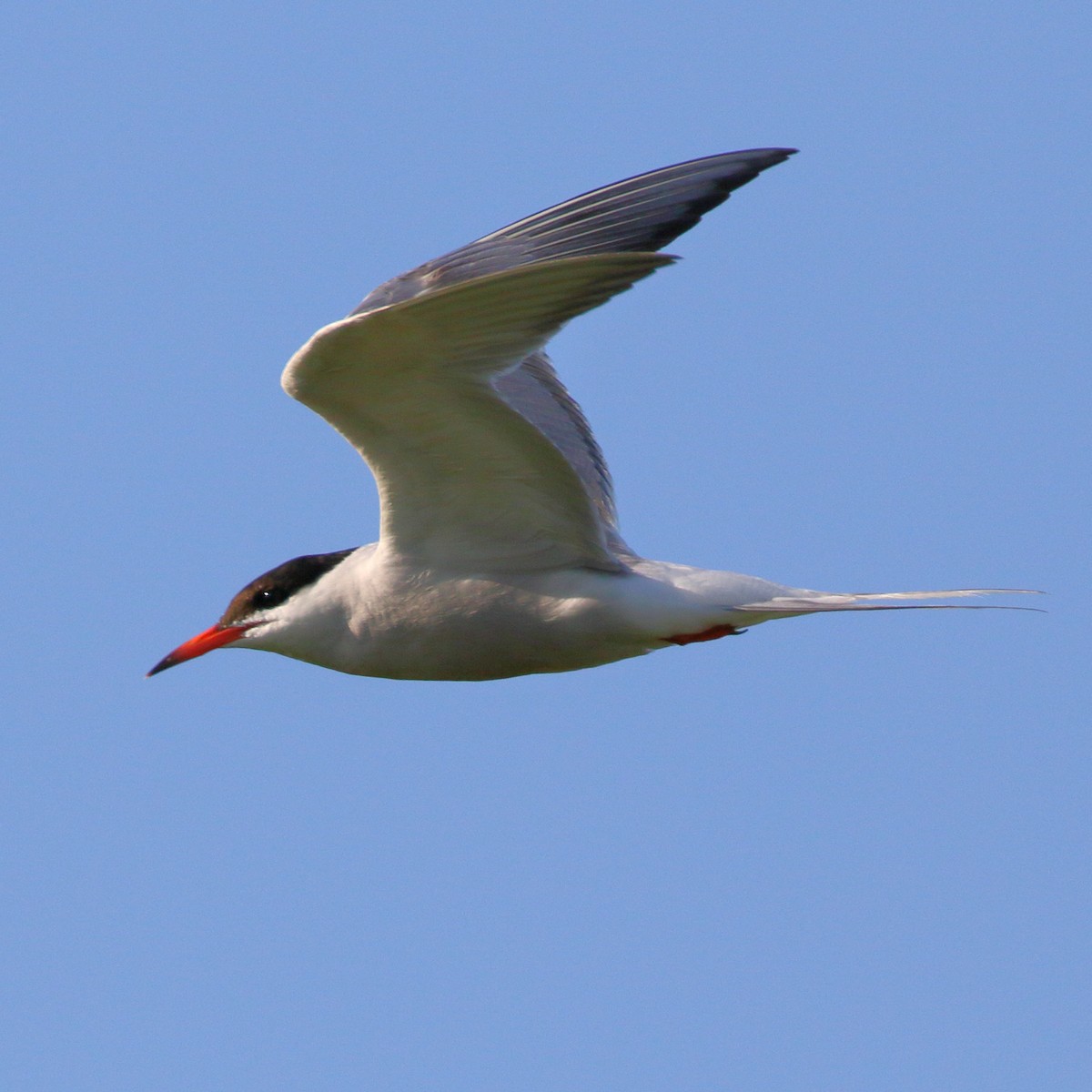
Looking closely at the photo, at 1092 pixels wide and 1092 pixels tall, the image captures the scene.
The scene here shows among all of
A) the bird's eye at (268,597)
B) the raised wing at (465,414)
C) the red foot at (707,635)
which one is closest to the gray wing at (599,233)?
the raised wing at (465,414)

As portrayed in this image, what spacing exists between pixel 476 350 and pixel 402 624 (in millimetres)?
1635

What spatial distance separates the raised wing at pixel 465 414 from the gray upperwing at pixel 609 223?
2.88 feet

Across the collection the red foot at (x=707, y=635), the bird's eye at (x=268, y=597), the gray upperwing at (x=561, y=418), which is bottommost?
the red foot at (x=707, y=635)

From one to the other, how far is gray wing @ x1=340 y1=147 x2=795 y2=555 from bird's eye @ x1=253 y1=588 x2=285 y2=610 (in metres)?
1.42

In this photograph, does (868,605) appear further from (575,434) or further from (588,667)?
(575,434)

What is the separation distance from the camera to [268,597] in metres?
7.58

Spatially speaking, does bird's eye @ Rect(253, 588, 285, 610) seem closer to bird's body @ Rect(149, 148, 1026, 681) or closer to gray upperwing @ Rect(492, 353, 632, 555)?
bird's body @ Rect(149, 148, 1026, 681)

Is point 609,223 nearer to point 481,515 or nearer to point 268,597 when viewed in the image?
A: point 481,515

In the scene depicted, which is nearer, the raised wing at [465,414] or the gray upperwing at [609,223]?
the raised wing at [465,414]

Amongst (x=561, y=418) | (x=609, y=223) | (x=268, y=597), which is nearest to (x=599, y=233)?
(x=609, y=223)

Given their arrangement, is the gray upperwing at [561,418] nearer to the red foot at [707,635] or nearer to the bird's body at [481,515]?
the bird's body at [481,515]

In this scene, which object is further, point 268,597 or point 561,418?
point 561,418

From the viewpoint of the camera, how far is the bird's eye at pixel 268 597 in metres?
7.52

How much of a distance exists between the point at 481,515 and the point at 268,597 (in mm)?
1328
